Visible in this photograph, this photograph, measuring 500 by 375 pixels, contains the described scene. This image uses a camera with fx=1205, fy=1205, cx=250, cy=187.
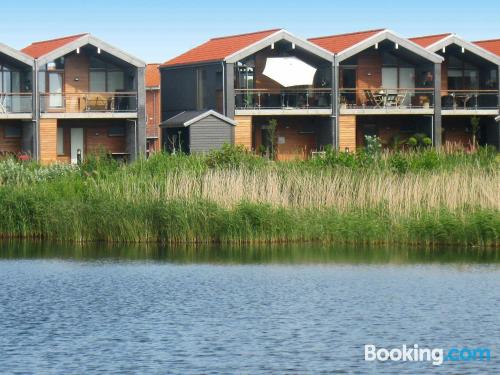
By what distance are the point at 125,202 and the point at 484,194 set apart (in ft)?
25.9

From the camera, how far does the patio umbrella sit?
153 ft

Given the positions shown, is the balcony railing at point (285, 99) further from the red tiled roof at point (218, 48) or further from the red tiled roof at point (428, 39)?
the red tiled roof at point (428, 39)

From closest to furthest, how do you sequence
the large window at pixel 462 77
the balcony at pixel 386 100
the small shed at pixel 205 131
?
the small shed at pixel 205 131, the balcony at pixel 386 100, the large window at pixel 462 77

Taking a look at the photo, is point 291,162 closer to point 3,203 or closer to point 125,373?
point 3,203

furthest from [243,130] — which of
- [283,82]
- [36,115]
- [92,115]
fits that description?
[36,115]

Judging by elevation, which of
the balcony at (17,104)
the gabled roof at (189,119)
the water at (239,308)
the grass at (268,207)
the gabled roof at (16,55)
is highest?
the gabled roof at (16,55)

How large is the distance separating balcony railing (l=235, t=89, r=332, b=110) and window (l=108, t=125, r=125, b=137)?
496cm

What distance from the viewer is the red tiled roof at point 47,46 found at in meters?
45.4

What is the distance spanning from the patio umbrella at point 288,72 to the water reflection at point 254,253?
21.2 metres

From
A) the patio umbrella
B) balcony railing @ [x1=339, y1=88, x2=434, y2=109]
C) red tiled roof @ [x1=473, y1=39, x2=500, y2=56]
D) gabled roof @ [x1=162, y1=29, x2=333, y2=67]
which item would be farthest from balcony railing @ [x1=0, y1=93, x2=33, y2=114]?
red tiled roof @ [x1=473, y1=39, x2=500, y2=56]

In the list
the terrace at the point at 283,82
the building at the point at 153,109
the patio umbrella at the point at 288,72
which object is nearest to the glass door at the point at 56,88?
the terrace at the point at 283,82

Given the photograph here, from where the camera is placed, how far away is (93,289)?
20.1m

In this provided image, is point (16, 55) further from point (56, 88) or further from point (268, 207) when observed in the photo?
point (268, 207)

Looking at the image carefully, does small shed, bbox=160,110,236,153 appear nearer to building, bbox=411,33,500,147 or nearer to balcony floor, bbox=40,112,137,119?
balcony floor, bbox=40,112,137,119
